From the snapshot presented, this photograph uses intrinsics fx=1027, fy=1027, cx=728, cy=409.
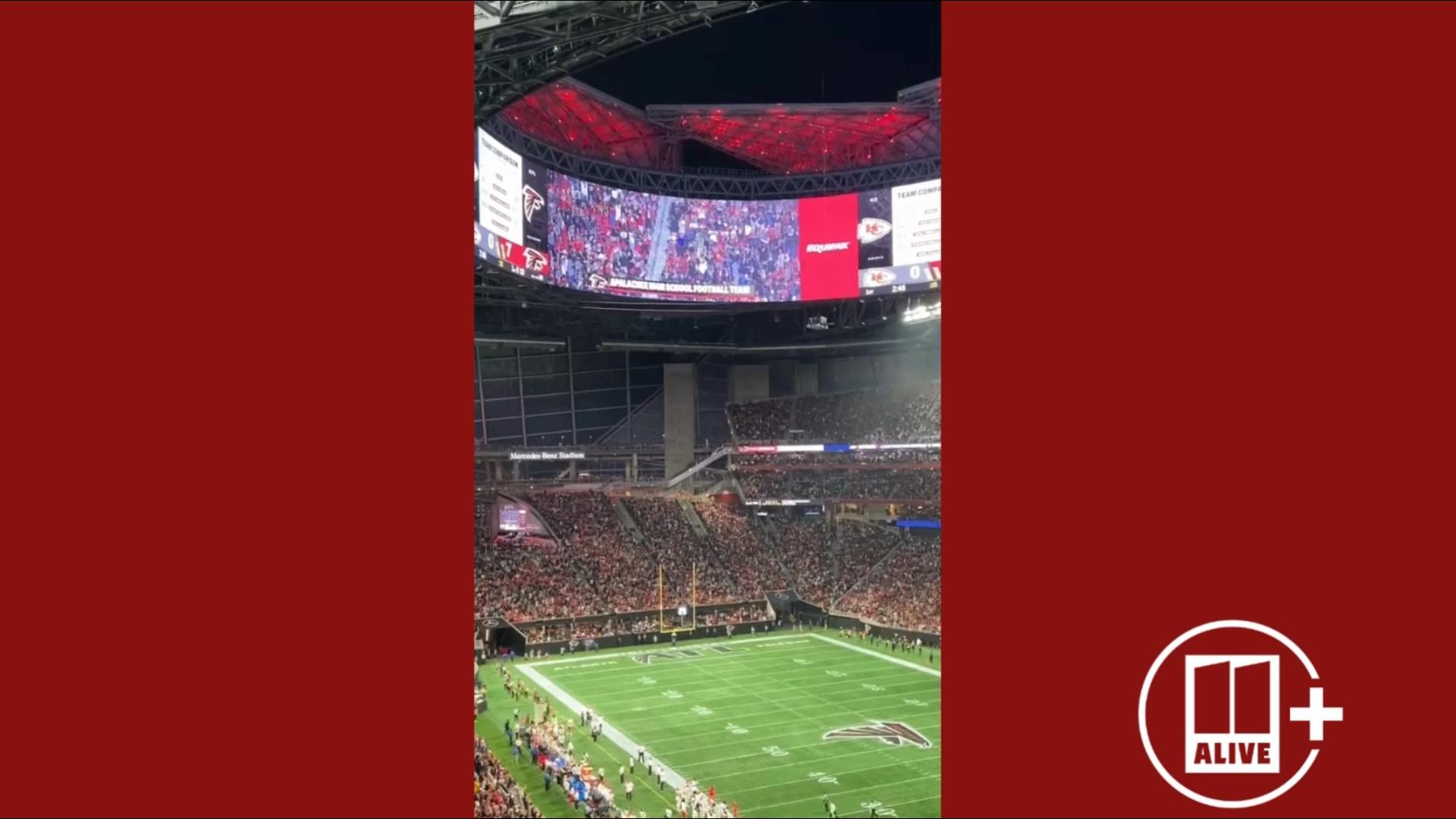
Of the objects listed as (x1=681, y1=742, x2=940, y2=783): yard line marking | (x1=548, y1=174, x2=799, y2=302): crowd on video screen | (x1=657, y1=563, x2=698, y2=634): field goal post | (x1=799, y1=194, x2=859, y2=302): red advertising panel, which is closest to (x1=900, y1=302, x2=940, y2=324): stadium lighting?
(x1=799, y1=194, x2=859, y2=302): red advertising panel

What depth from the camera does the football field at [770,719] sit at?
22.5 metres

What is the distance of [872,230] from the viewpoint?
146ft

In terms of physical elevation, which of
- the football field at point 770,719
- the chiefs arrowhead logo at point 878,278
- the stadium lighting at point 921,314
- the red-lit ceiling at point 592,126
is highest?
the red-lit ceiling at point 592,126

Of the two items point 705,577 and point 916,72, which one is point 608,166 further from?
point 705,577

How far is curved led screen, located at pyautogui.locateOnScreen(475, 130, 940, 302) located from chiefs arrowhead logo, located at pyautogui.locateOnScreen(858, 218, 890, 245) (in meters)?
0.04

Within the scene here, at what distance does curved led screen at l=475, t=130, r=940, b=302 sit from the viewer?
41.9 m

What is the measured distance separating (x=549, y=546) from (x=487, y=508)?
451 centimetres

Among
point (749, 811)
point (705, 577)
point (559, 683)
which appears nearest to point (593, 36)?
point (749, 811)

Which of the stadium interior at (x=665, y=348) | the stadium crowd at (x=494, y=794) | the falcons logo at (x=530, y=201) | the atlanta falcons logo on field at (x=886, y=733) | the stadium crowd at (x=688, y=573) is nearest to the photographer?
the stadium crowd at (x=494, y=794)

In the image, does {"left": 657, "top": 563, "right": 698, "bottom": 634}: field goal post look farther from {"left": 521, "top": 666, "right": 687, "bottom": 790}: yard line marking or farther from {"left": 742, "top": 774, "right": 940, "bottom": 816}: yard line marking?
{"left": 742, "top": 774, "right": 940, "bottom": 816}: yard line marking

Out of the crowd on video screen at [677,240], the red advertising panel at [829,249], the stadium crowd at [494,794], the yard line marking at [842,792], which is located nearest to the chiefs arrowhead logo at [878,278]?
the red advertising panel at [829,249]

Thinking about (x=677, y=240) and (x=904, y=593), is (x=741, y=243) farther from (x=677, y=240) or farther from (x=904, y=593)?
(x=904, y=593)

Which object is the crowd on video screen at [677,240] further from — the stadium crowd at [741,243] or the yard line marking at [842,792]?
the yard line marking at [842,792]

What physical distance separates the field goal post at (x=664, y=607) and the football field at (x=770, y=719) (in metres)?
1.37
